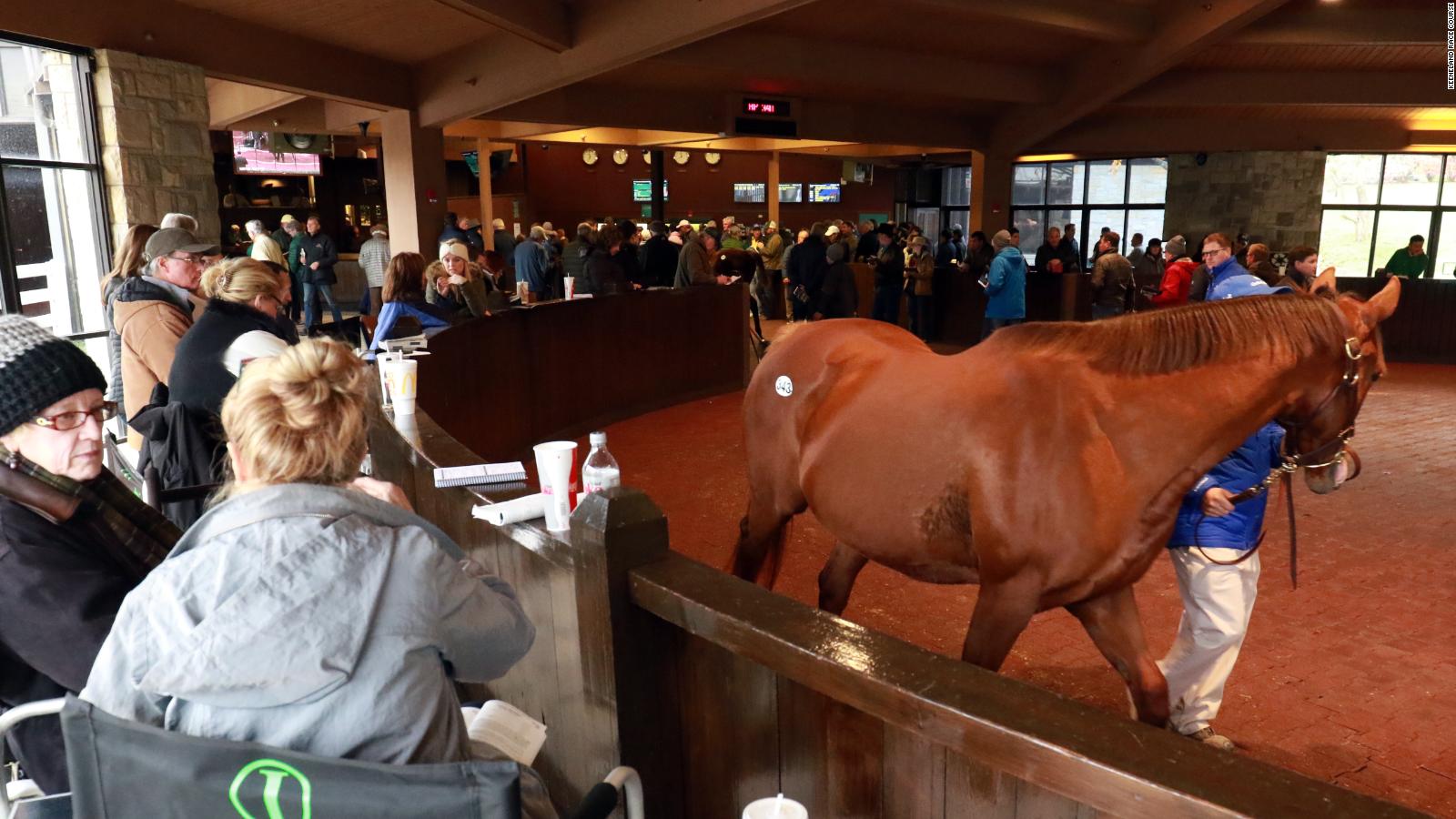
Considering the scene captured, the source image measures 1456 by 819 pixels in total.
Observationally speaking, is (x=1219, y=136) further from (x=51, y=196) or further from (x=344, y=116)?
(x=51, y=196)

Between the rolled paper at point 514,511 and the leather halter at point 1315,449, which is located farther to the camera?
the leather halter at point 1315,449

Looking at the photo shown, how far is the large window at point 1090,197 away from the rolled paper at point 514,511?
Result: 19.9 meters

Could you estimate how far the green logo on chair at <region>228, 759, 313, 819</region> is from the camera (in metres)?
1.33

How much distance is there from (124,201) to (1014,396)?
7.57 m

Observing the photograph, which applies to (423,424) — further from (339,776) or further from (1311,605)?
(1311,605)

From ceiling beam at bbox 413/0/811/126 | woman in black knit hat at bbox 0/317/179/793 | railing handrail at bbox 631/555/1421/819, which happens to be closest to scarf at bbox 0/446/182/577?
woman in black knit hat at bbox 0/317/179/793

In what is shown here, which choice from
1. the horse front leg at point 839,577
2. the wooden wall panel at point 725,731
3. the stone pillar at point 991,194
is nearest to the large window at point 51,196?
the horse front leg at point 839,577

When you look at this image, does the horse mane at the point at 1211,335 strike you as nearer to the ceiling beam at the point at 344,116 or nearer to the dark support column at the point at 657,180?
the ceiling beam at the point at 344,116

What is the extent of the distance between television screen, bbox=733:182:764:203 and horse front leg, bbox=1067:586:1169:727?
2432 cm

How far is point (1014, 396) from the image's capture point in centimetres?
Result: 299

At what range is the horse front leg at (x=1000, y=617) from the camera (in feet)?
9.45

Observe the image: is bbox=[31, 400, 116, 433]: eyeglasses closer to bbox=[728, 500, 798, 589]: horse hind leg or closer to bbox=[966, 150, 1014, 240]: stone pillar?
bbox=[728, 500, 798, 589]: horse hind leg

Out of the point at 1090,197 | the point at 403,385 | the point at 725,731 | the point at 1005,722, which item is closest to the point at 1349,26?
the point at 1090,197

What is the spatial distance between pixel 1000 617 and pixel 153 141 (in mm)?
8040
